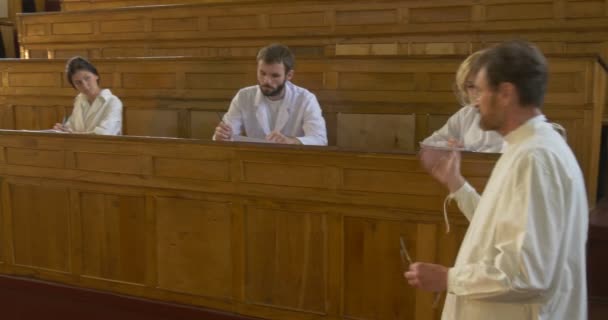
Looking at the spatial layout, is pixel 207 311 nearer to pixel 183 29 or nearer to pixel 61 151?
pixel 61 151

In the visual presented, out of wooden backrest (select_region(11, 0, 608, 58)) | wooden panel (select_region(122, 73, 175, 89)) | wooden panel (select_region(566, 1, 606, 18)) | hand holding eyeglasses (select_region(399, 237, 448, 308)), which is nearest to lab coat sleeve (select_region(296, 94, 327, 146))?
wooden panel (select_region(122, 73, 175, 89))

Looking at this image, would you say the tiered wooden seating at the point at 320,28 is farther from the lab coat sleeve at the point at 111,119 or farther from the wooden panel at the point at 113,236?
the wooden panel at the point at 113,236

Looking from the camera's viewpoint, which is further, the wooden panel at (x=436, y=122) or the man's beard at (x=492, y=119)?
the wooden panel at (x=436, y=122)

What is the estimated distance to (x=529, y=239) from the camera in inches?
39.8

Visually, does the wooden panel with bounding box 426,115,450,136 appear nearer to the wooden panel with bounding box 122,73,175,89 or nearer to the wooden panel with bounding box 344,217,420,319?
the wooden panel with bounding box 344,217,420,319

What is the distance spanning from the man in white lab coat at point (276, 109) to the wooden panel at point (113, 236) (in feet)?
1.79

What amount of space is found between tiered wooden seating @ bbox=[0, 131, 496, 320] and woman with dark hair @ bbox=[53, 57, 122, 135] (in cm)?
64

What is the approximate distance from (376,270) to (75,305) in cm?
139

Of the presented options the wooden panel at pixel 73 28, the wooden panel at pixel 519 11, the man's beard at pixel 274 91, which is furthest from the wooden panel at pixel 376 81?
the wooden panel at pixel 73 28

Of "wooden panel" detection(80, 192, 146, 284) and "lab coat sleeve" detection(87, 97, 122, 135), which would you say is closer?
"wooden panel" detection(80, 192, 146, 284)

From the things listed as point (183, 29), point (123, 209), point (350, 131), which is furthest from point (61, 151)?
point (183, 29)

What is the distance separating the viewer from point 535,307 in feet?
3.62

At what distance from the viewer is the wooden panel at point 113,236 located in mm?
2428

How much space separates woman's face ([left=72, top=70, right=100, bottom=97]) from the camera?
10.5 ft
